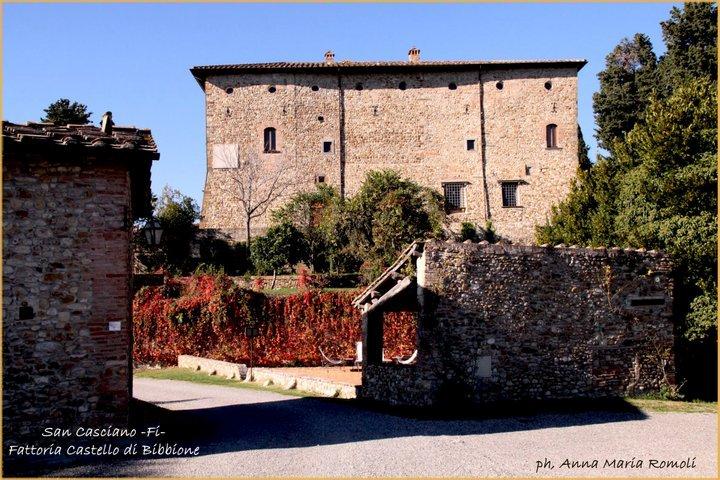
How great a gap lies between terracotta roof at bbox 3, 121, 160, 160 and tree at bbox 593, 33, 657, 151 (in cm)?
2872

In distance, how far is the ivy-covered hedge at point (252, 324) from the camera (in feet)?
76.9

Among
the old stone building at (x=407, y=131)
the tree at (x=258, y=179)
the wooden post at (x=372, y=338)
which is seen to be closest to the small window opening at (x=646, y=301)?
the wooden post at (x=372, y=338)

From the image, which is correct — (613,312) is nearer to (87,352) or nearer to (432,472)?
(432,472)

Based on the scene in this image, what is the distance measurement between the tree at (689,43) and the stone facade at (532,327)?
18862 mm

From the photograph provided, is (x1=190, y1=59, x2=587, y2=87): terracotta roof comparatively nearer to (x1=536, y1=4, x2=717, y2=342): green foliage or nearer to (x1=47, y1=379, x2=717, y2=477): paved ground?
(x1=536, y1=4, x2=717, y2=342): green foliage

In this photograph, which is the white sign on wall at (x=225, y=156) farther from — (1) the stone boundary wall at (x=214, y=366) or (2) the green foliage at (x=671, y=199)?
(2) the green foliage at (x=671, y=199)

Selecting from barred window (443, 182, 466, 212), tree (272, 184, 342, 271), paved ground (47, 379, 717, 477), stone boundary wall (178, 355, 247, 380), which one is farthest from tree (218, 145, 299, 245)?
paved ground (47, 379, 717, 477)

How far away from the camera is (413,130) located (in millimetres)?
37969

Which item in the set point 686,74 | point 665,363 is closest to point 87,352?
point 665,363

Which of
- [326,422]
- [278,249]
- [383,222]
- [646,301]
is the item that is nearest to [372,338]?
[326,422]

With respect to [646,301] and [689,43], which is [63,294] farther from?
[689,43]

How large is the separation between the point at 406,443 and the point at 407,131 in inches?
1163

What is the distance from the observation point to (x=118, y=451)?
916 centimetres

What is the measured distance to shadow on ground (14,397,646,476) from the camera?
32.6ft
